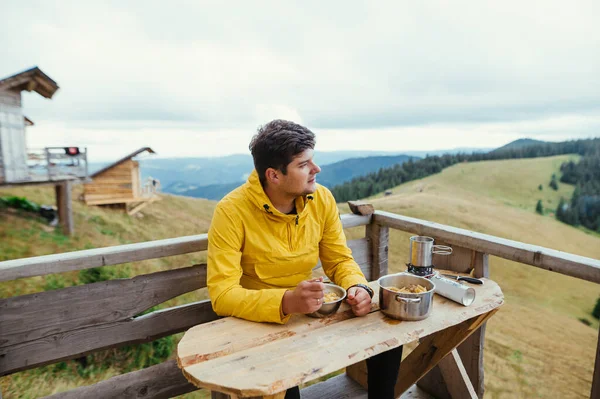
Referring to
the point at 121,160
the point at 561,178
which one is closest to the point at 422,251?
the point at 121,160

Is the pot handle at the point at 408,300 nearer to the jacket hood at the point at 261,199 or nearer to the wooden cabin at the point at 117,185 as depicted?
the jacket hood at the point at 261,199

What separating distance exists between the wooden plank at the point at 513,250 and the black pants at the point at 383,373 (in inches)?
34.9

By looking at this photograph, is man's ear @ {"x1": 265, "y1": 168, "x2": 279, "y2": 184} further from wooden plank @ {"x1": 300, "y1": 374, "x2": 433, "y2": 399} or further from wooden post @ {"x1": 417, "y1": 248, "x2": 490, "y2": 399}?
wooden plank @ {"x1": 300, "y1": 374, "x2": 433, "y2": 399}

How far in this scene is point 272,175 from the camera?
82.2 inches

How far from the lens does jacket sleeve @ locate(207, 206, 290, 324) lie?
5.48 ft

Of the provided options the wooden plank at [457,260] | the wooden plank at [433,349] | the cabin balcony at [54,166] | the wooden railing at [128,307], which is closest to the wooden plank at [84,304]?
the wooden railing at [128,307]

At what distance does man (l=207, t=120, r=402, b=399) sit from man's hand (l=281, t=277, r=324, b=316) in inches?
9.8

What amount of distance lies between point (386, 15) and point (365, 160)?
143 metres

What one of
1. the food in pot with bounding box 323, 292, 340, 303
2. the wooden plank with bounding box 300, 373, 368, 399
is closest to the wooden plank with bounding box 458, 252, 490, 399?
the wooden plank with bounding box 300, 373, 368, 399

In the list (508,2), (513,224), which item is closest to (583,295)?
(513,224)

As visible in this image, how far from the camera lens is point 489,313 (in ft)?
6.24

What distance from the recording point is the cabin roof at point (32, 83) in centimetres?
1124

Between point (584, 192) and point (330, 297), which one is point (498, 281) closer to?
point (330, 297)

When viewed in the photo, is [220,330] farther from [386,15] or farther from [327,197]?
[386,15]
